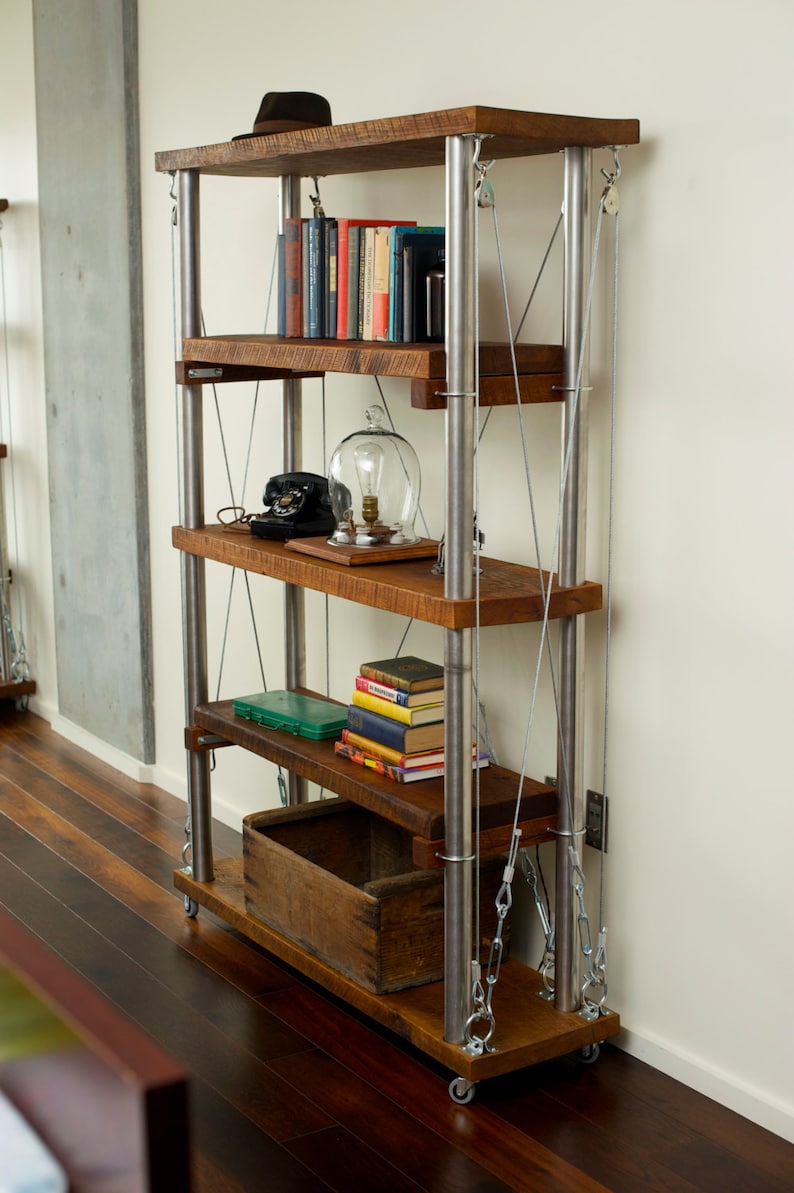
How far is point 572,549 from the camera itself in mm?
2541

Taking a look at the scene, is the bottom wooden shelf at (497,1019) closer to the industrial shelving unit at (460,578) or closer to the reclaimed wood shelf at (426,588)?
the industrial shelving unit at (460,578)

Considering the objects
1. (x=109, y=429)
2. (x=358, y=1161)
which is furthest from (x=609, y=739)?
(x=109, y=429)

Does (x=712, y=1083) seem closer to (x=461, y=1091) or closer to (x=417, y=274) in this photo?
(x=461, y=1091)

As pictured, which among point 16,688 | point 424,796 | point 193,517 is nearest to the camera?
point 424,796

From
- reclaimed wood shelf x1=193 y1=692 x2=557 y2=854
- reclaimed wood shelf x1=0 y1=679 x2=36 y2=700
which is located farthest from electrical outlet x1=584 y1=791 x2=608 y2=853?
reclaimed wood shelf x1=0 y1=679 x2=36 y2=700

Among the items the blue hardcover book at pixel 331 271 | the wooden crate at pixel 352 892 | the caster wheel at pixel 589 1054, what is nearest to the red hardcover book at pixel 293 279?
the blue hardcover book at pixel 331 271

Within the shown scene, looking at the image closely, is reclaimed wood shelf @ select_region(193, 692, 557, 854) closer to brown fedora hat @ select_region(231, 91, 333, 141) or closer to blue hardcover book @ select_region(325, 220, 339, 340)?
blue hardcover book @ select_region(325, 220, 339, 340)

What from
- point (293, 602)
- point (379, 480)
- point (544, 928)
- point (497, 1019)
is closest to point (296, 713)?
point (293, 602)

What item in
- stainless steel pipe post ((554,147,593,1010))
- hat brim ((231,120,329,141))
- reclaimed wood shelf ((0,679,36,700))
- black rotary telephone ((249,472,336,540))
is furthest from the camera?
reclaimed wood shelf ((0,679,36,700))

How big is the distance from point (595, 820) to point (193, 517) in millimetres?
1173

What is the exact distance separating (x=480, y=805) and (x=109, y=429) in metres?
2.35

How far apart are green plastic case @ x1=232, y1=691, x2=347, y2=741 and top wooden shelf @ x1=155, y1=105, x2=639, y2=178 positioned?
1.18 metres

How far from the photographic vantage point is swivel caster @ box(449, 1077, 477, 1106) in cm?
249

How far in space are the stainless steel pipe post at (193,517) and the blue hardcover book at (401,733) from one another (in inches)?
26.7
